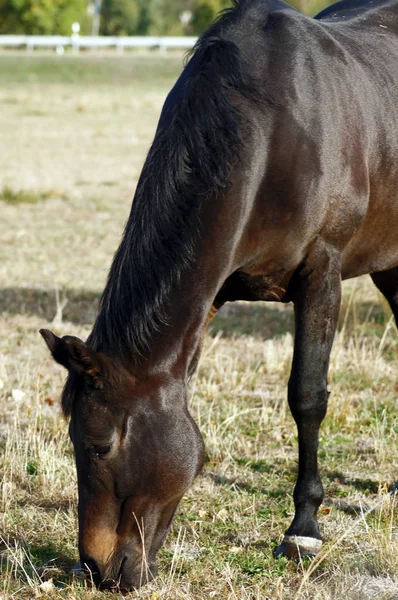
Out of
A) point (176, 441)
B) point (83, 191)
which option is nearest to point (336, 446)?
point (176, 441)

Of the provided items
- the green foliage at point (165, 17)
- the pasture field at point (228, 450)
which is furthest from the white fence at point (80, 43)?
the pasture field at point (228, 450)

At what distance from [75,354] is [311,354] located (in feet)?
3.97

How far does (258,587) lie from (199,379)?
8.47ft

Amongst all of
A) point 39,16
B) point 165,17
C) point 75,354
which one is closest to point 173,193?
point 75,354

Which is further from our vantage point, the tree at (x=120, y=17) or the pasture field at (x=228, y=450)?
the tree at (x=120, y=17)

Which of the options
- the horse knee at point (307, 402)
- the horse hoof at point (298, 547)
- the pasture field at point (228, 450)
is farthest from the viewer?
the horse knee at point (307, 402)

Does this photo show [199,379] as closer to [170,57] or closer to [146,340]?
[146,340]

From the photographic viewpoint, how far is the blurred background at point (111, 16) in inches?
2975

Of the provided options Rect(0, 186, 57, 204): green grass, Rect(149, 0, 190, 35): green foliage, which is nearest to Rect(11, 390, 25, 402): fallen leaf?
Rect(0, 186, 57, 204): green grass

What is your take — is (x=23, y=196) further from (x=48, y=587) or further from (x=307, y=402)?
(x=48, y=587)

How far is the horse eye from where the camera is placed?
3.02 m

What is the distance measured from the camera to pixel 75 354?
2877 mm

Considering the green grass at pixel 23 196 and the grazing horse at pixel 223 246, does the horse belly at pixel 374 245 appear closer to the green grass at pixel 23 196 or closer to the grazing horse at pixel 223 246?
the grazing horse at pixel 223 246

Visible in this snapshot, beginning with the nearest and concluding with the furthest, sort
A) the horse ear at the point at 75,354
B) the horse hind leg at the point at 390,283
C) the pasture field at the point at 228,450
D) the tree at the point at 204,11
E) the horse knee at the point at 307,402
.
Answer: the horse ear at the point at 75,354 < the pasture field at the point at 228,450 < the horse knee at the point at 307,402 < the horse hind leg at the point at 390,283 < the tree at the point at 204,11
